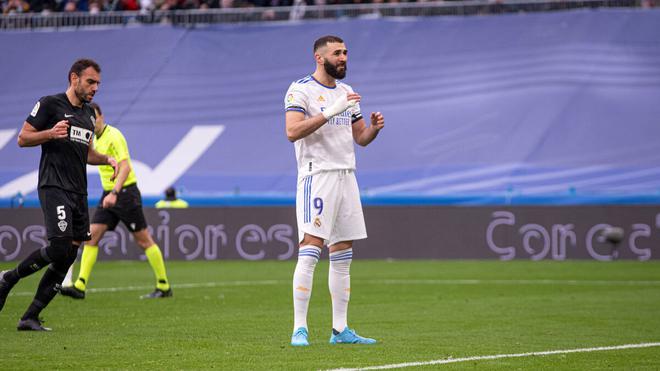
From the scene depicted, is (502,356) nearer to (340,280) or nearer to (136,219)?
(340,280)

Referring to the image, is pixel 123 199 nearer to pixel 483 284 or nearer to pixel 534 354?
pixel 483 284

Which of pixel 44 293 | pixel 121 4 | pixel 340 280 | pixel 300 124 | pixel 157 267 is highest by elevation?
pixel 121 4

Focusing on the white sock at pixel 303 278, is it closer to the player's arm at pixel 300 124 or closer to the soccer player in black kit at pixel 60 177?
the player's arm at pixel 300 124

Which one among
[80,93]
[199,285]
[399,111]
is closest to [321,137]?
[80,93]

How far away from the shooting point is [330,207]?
9.43 m

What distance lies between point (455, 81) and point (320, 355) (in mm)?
20796

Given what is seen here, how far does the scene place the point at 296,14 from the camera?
1228 inches

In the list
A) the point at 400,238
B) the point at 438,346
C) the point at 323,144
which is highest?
the point at 323,144

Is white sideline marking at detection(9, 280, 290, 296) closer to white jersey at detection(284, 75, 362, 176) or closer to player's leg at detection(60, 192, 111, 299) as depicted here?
player's leg at detection(60, 192, 111, 299)

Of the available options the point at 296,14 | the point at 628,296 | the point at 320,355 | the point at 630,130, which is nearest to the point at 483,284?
the point at 628,296

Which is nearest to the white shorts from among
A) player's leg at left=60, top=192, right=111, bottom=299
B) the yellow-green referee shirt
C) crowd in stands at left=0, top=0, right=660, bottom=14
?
the yellow-green referee shirt

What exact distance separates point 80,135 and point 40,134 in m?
0.58

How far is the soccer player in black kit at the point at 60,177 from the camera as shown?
1030 centimetres

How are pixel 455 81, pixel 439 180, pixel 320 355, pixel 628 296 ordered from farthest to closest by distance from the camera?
1. pixel 455 81
2. pixel 439 180
3. pixel 628 296
4. pixel 320 355
